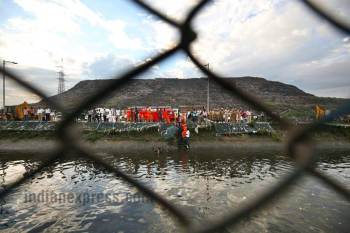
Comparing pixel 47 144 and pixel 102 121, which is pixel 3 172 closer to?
pixel 47 144

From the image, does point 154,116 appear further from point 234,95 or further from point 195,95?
point 195,95

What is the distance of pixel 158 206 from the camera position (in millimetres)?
7758

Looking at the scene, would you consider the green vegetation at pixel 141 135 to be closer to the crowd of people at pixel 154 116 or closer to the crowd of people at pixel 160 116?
the crowd of people at pixel 154 116

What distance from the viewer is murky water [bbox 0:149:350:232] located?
263 inches

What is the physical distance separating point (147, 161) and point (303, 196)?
30.7 feet

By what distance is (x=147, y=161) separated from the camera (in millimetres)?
16688

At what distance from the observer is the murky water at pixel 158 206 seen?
6.69 metres

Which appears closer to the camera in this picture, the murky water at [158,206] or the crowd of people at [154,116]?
the murky water at [158,206]

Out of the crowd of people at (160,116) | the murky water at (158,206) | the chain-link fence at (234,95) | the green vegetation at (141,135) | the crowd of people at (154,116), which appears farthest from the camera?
the crowd of people at (160,116)

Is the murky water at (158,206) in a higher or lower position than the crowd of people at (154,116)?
lower

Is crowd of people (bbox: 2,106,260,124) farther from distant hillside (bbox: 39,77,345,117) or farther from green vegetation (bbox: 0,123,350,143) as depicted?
distant hillside (bbox: 39,77,345,117)

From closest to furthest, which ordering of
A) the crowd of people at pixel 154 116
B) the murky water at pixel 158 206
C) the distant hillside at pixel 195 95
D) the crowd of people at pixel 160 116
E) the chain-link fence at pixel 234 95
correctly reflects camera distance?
the chain-link fence at pixel 234 95, the murky water at pixel 158 206, the crowd of people at pixel 154 116, the crowd of people at pixel 160 116, the distant hillside at pixel 195 95

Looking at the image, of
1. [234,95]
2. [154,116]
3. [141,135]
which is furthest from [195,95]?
[234,95]

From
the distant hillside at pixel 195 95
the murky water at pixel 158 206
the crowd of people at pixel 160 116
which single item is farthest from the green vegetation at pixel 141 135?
the distant hillside at pixel 195 95
